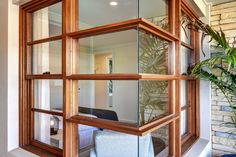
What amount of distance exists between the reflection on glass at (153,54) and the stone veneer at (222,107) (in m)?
1.13

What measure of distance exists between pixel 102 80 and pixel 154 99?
0.53 m

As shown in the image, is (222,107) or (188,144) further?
(222,107)

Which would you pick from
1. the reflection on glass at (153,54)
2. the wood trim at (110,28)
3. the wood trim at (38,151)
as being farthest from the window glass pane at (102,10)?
the wood trim at (38,151)

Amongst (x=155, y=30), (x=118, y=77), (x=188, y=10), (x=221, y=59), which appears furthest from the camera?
(x=188, y=10)

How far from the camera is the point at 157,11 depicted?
1.73m

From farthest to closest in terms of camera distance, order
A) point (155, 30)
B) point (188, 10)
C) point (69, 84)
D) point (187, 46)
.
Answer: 1. point (187, 46)
2. point (188, 10)
3. point (69, 84)
4. point (155, 30)

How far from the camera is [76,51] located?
149 cm

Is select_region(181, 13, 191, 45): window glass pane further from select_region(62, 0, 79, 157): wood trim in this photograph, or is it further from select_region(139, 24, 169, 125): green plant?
select_region(62, 0, 79, 157): wood trim

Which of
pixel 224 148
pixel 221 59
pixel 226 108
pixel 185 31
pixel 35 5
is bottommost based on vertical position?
pixel 224 148

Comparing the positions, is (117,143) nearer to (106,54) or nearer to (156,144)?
(156,144)

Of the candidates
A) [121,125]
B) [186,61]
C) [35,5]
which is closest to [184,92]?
[186,61]

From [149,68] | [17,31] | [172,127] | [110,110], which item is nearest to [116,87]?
[110,110]

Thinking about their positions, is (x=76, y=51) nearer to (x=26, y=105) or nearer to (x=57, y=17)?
(x=57, y=17)

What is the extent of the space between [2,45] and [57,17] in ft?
2.03
